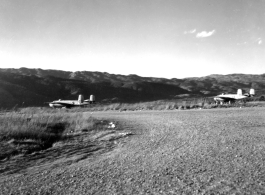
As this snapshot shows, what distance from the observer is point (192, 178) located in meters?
3.40

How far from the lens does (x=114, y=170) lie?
157 inches

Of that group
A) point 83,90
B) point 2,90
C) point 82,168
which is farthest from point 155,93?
point 82,168

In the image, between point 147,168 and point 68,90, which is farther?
point 68,90

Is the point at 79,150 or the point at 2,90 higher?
the point at 2,90

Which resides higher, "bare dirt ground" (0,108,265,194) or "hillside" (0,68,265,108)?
"hillside" (0,68,265,108)

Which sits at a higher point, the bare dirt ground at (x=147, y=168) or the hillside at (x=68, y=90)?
the hillside at (x=68, y=90)

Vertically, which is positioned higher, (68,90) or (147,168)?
(68,90)

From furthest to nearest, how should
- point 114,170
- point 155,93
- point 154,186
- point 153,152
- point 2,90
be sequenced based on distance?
point 155,93, point 2,90, point 153,152, point 114,170, point 154,186

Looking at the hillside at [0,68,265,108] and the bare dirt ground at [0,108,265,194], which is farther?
the hillside at [0,68,265,108]

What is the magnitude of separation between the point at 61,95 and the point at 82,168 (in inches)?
2716

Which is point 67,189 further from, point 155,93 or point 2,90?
point 155,93

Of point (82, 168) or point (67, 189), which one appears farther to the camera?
point (82, 168)

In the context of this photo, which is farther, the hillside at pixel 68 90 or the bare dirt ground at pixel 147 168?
the hillside at pixel 68 90

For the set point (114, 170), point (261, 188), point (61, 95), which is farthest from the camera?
point (61, 95)
